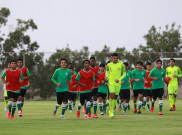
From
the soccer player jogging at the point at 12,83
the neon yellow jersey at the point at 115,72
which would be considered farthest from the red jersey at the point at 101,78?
the soccer player jogging at the point at 12,83

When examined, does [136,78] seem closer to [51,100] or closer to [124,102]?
[124,102]

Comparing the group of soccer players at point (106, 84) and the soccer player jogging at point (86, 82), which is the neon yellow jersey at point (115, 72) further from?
the soccer player jogging at point (86, 82)

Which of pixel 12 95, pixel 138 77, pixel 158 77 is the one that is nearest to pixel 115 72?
pixel 158 77

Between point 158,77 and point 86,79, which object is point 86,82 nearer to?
point 86,79

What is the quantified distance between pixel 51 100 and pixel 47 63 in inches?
117

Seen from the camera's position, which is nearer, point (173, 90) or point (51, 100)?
point (173, 90)

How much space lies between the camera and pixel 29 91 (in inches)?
1654

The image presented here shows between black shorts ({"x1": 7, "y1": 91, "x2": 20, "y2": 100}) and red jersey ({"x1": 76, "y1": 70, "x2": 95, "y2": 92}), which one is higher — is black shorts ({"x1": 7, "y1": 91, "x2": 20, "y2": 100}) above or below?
below

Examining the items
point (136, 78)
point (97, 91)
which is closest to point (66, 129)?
point (97, 91)

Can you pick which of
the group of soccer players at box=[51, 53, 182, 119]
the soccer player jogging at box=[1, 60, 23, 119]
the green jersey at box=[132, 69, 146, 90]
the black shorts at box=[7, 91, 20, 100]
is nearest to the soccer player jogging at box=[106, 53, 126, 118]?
the group of soccer players at box=[51, 53, 182, 119]

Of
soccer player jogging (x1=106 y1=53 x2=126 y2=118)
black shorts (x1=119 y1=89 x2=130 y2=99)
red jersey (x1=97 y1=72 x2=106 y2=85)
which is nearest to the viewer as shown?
soccer player jogging (x1=106 y1=53 x2=126 y2=118)

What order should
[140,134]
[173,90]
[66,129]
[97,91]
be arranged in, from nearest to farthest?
1. [140,134]
2. [66,129]
3. [97,91]
4. [173,90]

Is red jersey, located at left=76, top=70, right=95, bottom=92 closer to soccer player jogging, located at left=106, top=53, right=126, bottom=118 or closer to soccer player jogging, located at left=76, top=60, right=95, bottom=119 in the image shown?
soccer player jogging, located at left=76, top=60, right=95, bottom=119

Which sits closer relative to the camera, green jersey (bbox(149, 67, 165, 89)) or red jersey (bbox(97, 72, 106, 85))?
red jersey (bbox(97, 72, 106, 85))
